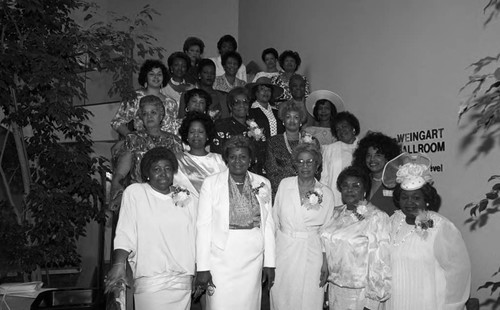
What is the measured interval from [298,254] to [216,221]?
81 centimetres

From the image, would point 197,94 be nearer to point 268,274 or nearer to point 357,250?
point 268,274

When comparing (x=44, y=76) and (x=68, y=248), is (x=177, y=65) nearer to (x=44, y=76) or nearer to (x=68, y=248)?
(x=44, y=76)

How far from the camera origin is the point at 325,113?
23.2ft

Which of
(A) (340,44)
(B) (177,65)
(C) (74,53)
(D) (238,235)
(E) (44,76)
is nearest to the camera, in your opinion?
(D) (238,235)

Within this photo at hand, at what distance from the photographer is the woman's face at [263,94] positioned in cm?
707

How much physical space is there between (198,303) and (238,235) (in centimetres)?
113

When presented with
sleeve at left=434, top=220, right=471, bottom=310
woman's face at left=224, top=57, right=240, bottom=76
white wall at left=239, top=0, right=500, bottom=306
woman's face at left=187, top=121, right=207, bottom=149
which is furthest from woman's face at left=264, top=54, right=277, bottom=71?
sleeve at left=434, top=220, right=471, bottom=310

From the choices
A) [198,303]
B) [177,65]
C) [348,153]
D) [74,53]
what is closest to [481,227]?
[348,153]

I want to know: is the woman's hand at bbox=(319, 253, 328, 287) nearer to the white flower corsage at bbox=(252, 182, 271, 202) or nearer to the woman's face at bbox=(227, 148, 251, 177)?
the white flower corsage at bbox=(252, 182, 271, 202)

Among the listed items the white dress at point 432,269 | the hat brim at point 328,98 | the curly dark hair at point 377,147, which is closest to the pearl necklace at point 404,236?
the white dress at point 432,269

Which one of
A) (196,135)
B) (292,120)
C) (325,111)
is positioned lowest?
(196,135)

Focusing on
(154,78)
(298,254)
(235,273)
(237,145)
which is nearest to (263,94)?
(154,78)

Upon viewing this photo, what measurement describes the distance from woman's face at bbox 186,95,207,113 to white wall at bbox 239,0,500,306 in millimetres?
2409

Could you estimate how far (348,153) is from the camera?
6254mm
